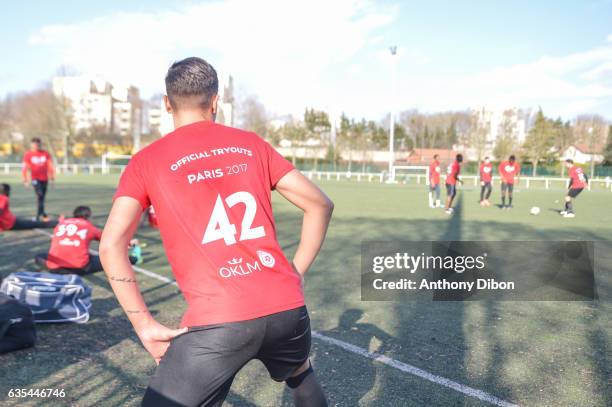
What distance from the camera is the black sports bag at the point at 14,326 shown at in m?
4.50

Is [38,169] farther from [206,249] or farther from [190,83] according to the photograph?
[206,249]

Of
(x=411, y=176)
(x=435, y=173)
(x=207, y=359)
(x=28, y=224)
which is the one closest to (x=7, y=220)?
(x=28, y=224)

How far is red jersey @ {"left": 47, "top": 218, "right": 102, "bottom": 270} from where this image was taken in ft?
24.7

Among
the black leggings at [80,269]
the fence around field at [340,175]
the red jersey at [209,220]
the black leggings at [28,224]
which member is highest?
the red jersey at [209,220]

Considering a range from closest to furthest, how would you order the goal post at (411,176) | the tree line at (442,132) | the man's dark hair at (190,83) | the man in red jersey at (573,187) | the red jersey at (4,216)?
the man's dark hair at (190,83), the red jersey at (4,216), the man in red jersey at (573,187), the goal post at (411,176), the tree line at (442,132)

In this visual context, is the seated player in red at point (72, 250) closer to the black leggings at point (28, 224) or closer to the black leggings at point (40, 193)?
the black leggings at point (28, 224)

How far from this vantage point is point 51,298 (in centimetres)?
541

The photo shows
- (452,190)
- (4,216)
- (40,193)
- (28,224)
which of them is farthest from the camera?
(452,190)

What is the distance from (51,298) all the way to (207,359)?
14.0ft

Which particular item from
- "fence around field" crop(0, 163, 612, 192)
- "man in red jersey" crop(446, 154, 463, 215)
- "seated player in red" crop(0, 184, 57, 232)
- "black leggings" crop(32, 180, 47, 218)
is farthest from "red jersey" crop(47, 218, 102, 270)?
"fence around field" crop(0, 163, 612, 192)

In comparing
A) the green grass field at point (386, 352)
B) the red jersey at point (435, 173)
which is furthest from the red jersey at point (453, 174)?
the green grass field at point (386, 352)

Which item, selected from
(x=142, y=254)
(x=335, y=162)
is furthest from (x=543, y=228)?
(x=335, y=162)

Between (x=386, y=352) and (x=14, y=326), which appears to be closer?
(x=14, y=326)

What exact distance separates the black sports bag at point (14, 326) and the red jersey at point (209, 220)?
3345mm
